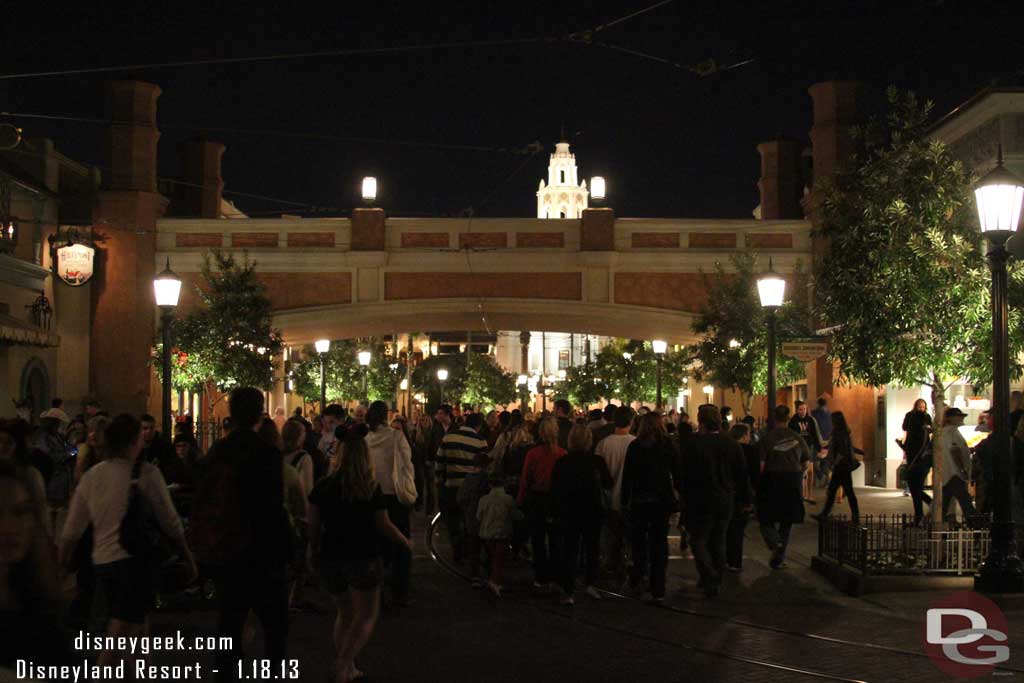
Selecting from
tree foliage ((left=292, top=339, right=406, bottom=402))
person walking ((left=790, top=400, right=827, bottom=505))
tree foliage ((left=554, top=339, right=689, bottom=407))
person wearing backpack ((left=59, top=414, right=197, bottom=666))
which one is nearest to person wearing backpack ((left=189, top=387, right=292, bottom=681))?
person wearing backpack ((left=59, top=414, right=197, bottom=666))

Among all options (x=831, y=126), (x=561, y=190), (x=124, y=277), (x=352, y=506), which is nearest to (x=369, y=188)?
(x=124, y=277)

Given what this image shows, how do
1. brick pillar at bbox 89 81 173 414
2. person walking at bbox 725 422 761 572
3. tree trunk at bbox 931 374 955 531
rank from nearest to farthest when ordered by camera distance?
tree trunk at bbox 931 374 955 531 → person walking at bbox 725 422 761 572 → brick pillar at bbox 89 81 173 414

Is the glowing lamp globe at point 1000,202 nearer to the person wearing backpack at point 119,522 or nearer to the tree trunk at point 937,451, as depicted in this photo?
the tree trunk at point 937,451

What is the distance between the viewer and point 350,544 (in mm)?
9000

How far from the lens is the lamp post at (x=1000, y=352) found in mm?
12945

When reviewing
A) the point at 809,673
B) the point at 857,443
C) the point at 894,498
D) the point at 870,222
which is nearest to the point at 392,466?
the point at 809,673

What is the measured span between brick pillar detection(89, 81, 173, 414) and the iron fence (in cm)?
2252

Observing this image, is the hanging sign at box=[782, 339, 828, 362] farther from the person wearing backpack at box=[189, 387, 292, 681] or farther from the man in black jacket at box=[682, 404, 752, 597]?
the person wearing backpack at box=[189, 387, 292, 681]

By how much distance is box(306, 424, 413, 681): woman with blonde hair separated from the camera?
8961mm

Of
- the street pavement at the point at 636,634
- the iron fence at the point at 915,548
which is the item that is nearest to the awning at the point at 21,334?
the street pavement at the point at 636,634

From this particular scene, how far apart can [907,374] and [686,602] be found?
4.17 m

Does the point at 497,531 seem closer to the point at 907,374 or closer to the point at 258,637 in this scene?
the point at 258,637

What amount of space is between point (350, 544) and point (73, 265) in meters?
24.7

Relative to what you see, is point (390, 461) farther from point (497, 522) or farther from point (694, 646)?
point (694, 646)
